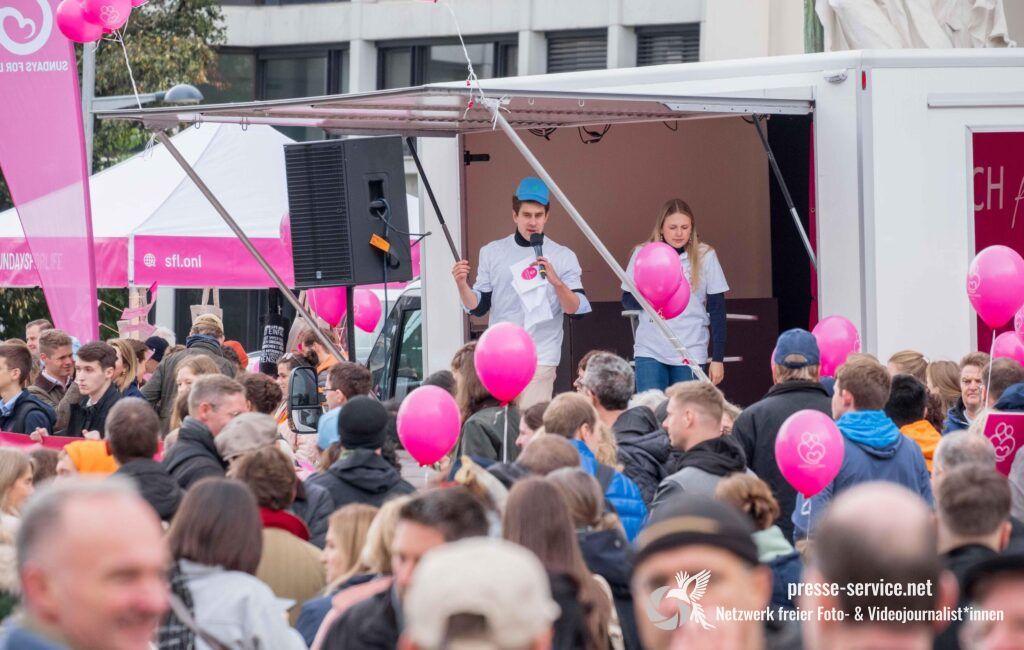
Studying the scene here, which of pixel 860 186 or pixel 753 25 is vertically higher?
pixel 753 25

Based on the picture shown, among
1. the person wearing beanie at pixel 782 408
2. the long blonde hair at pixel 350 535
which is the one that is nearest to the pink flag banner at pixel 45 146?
the person wearing beanie at pixel 782 408

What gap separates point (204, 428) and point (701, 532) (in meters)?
4.08

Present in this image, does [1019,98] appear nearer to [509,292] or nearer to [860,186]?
[860,186]

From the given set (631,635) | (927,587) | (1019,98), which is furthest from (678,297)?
(927,587)

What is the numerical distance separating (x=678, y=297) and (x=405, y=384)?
4.58m

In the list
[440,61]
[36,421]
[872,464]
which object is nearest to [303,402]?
[36,421]

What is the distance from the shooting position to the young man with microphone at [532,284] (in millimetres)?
10016

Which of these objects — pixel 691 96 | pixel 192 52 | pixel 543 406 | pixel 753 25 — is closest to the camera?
pixel 543 406

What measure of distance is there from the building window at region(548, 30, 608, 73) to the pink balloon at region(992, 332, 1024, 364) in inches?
889

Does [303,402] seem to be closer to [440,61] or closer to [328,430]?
[328,430]

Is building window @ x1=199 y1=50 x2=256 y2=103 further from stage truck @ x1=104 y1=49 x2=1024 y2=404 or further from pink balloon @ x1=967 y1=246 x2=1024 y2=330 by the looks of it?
pink balloon @ x1=967 y1=246 x2=1024 y2=330

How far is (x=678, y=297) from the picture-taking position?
30.8 ft

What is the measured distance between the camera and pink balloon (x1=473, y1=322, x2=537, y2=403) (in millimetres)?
7152

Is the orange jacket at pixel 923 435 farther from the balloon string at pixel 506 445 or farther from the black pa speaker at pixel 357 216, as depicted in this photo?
the black pa speaker at pixel 357 216
